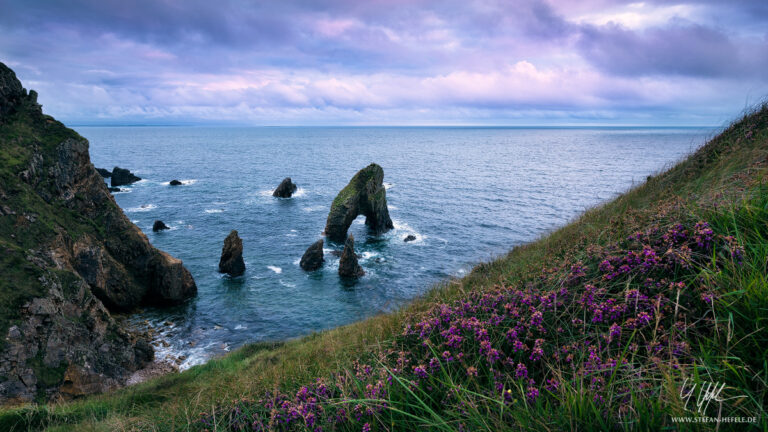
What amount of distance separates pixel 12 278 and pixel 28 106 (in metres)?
20.5

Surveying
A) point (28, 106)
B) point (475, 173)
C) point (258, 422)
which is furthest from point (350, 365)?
point (475, 173)

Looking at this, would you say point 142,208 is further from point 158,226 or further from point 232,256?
point 232,256

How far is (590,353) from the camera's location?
11.2 ft

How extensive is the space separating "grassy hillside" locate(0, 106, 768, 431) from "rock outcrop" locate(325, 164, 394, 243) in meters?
43.5

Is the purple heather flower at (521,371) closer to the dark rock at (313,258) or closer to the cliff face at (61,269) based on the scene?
the cliff face at (61,269)

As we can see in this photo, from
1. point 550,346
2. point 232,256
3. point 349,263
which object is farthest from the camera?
point 232,256

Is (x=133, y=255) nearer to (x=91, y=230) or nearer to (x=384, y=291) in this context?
(x=91, y=230)

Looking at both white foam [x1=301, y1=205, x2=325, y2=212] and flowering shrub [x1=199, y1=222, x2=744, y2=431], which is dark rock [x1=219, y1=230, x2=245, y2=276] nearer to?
white foam [x1=301, y1=205, x2=325, y2=212]

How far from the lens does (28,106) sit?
30.9 meters

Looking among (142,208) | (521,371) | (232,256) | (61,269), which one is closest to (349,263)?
(232,256)

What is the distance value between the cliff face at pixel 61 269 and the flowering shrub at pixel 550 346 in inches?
822

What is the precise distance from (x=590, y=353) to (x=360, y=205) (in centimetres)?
4884

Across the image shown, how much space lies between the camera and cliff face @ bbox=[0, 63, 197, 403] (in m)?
18.2

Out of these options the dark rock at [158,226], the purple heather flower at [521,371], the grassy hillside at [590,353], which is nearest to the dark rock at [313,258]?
the dark rock at [158,226]
